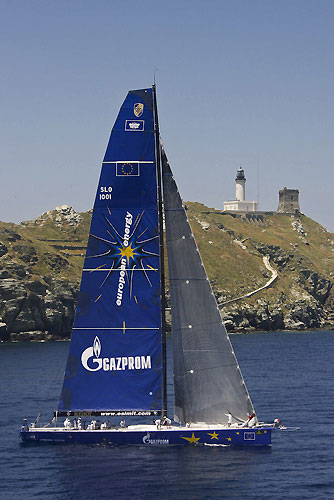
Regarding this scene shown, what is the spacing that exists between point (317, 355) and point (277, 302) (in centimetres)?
6985

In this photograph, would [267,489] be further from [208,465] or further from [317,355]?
[317,355]

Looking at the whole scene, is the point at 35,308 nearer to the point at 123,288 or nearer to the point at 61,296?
the point at 61,296

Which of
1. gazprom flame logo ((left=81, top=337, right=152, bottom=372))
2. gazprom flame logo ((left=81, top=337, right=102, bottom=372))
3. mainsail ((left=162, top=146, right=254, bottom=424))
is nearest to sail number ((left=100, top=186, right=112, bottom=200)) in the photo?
mainsail ((left=162, top=146, right=254, bottom=424))

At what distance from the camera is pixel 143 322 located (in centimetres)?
4325

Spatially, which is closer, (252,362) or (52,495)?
(52,495)

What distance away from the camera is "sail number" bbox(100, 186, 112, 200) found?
43.3 metres

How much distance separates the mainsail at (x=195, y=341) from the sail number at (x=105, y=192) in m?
2.96

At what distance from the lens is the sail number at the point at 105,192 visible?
43312 millimetres

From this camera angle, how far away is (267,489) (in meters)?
38.0

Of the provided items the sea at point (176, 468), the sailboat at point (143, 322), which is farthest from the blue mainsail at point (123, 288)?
the sea at point (176, 468)

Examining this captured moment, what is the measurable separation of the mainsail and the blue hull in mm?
878

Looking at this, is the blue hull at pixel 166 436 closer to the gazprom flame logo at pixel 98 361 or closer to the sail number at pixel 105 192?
the gazprom flame logo at pixel 98 361

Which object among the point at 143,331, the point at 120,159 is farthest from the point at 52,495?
the point at 120,159

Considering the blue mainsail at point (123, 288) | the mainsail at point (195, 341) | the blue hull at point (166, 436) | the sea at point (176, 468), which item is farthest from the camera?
the blue mainsail at point (123, 288)
